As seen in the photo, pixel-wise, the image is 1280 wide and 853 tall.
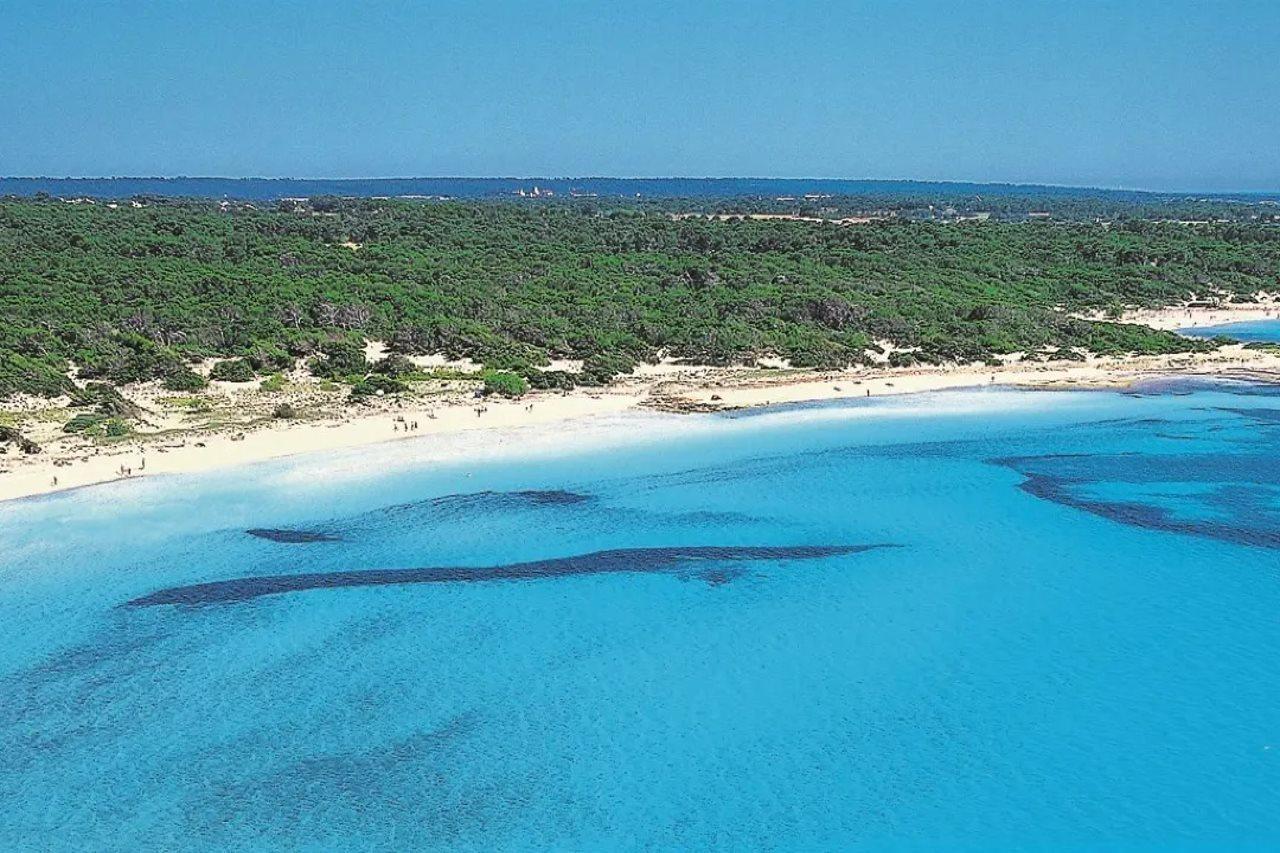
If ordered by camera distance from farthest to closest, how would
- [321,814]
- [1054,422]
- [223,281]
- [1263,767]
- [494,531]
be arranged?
[223,281] < [1054,422] < [494,531] < [1263,767] < [321,814]

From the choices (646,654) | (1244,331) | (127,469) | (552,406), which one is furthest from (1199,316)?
(127,469)

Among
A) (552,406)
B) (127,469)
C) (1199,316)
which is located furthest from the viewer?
(1199,316)

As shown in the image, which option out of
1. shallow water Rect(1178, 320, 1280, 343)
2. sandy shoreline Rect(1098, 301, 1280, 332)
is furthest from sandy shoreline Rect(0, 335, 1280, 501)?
sandy shoreline Rect(1098, 301, 1280, 332)

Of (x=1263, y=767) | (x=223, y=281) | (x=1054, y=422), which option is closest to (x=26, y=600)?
(x=1263, y=767)

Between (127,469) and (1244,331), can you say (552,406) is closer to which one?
(127,469)

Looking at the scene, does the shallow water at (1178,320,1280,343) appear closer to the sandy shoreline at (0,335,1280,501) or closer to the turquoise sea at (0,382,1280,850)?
the sandy shoreline at (0,335,1280,501)

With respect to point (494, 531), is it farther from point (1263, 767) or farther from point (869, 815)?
point (1263, 767)
